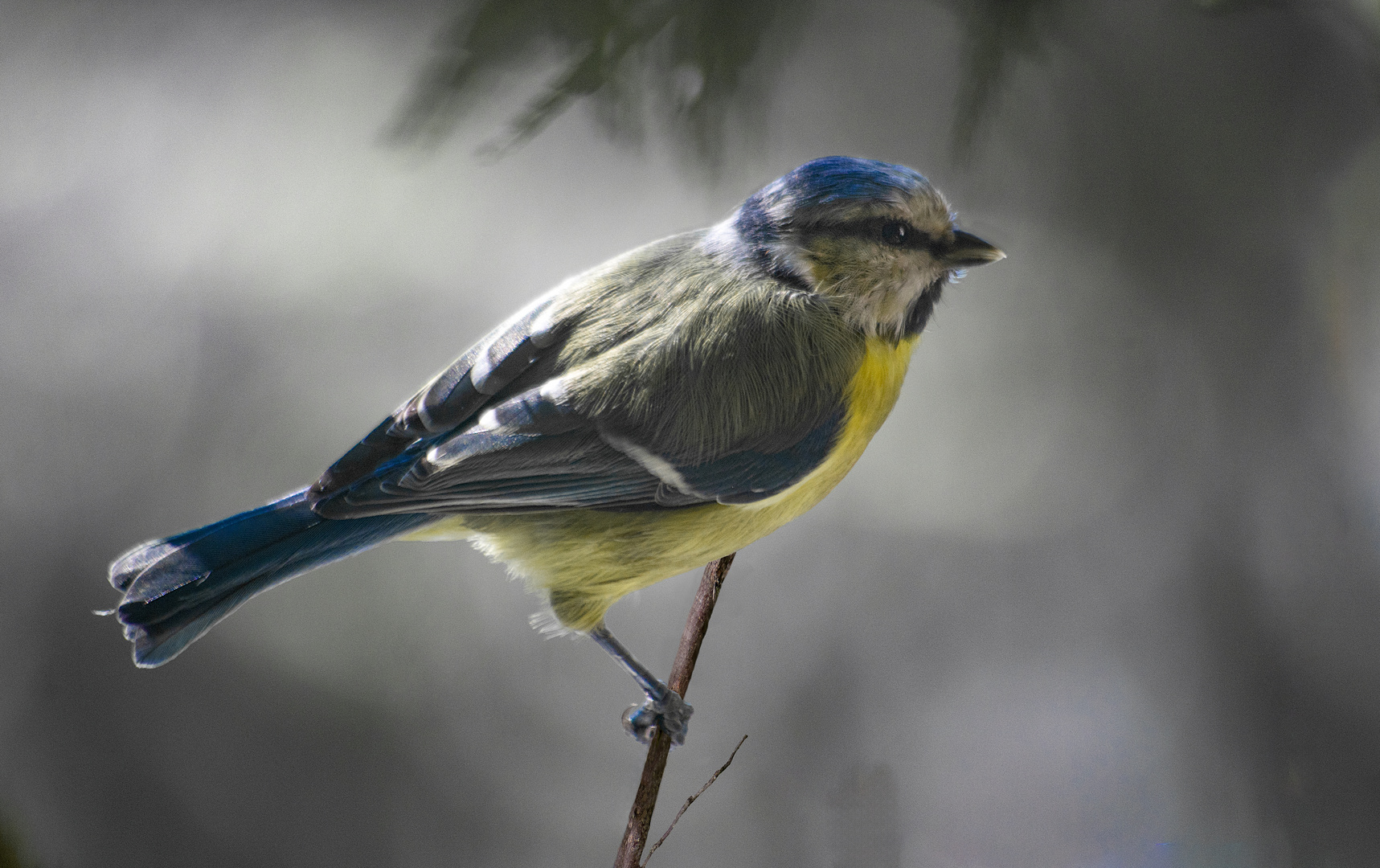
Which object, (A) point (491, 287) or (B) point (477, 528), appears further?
(A) point (491, 287)

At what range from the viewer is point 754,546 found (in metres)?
1.00

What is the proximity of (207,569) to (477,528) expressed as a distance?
199 mm

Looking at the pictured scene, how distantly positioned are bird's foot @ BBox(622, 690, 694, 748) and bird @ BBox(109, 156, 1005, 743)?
130 millimetres

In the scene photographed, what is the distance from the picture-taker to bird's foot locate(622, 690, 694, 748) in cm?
77

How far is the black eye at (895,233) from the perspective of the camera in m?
0.67

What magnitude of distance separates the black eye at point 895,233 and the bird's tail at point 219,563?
0.42 m

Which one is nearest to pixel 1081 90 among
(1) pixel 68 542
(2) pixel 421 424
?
(2) pixel 421 424

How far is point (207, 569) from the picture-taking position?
2.18 ft

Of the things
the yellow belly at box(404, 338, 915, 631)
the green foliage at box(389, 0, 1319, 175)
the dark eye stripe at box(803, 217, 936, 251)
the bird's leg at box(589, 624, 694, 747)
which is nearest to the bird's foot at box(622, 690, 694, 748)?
the bird's leg at box(589, 624, 694, 747)

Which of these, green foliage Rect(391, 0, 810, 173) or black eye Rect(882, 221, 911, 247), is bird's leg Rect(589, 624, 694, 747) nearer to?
black eye Rect(882, 221, 911, 247)

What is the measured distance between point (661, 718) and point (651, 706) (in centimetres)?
3

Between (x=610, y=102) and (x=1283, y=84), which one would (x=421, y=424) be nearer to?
(x=610, y=102)

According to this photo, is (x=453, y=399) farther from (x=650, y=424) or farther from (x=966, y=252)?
(x=966, y=252)

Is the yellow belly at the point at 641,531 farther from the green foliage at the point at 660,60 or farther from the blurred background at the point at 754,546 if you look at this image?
the green foliage at the point at 660,60
